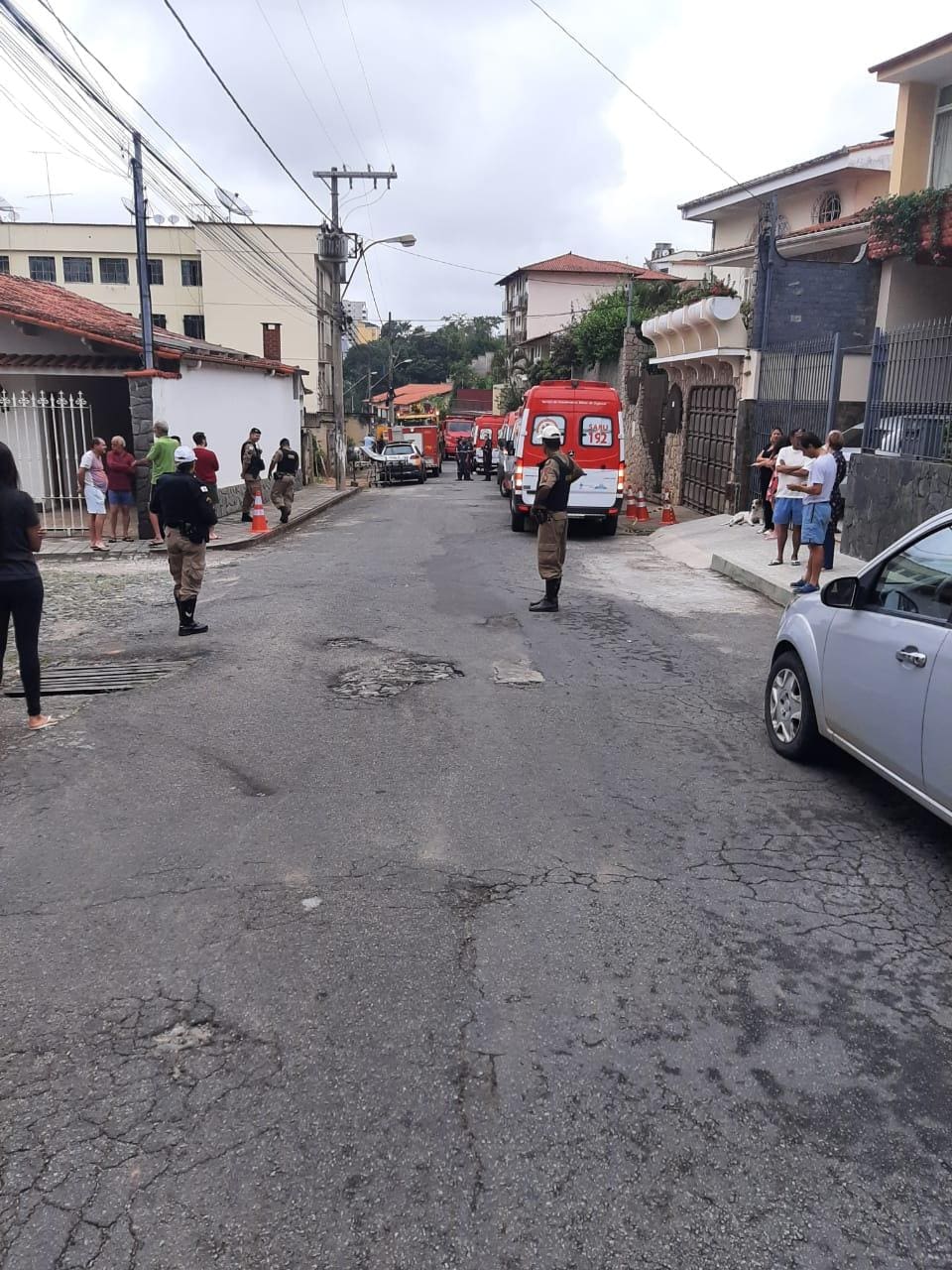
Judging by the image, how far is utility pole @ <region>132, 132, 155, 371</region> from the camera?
14.9 m

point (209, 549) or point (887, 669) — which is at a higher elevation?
point (887, 669)

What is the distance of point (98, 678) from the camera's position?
7840 mm

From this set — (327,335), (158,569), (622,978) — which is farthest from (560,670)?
(327,335)

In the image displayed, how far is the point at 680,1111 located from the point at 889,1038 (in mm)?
828

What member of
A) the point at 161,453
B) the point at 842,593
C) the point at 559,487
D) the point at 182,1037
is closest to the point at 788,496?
the point at 559,487

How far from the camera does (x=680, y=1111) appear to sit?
283 centimetres

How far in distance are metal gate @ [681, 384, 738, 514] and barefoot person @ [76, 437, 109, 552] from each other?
444 inches

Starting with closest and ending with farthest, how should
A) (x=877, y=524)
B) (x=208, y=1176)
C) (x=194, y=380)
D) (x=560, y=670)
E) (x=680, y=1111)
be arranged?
(x=208, y=1176) < (x=680, y=1111) < (x=560, y=670) < (x=877, y=524) < (x=194, y=380)

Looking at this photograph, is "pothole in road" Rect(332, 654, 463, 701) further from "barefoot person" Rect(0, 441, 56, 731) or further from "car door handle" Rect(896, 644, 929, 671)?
"car door handle" Rect(896, 644, 929, 671)

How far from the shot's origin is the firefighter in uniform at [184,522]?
29.0 ft

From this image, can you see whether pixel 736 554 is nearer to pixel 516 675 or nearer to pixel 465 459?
pixel 516 675

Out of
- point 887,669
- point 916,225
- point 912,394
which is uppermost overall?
point 916,225

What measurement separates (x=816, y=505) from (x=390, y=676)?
547cm

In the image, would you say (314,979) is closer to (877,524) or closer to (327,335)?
(877,524)
